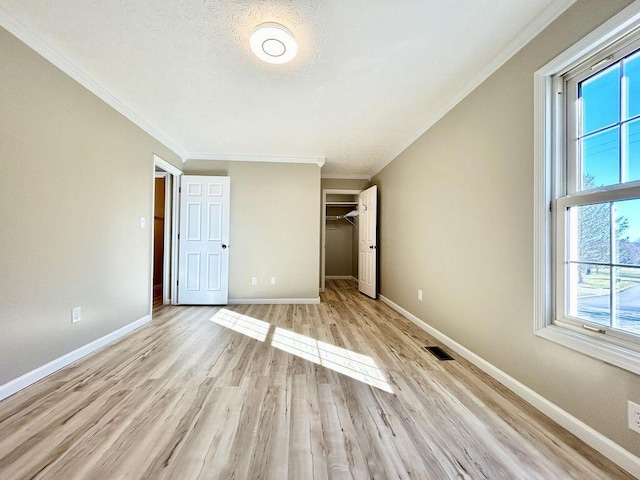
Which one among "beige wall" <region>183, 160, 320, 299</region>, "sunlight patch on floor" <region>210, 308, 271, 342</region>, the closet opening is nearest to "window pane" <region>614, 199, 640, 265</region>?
"sunlight patch on floor" <region>210, 308, 271, 342</region>

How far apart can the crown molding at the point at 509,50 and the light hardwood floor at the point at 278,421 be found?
7.70 feet

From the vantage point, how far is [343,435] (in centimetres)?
132

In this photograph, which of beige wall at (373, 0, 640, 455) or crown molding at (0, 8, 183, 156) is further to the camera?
crown molding at (0, 8, 183, 156)

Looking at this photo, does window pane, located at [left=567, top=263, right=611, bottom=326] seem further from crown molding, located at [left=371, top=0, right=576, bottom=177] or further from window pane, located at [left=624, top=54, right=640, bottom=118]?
crown molding, located at [left=371, top=0, right=576, bottom=177]

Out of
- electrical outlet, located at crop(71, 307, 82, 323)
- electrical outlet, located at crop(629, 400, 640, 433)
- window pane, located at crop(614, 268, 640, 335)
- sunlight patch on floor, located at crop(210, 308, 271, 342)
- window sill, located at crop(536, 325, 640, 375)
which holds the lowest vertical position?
sunlight patch on floor, located at crop(210, 308, 271, 342)

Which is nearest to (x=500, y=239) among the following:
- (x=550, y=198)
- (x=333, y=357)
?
(x=550, y=198)

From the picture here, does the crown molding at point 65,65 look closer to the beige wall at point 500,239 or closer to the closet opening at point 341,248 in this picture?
the beige wall at point 500,239

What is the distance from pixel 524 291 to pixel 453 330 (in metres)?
0.90

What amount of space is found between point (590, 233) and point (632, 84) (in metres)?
0.74

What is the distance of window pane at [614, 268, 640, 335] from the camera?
1184mm

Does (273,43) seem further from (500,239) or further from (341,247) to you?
(341,247)

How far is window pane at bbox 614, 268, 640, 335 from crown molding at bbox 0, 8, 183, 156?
378 centimetres

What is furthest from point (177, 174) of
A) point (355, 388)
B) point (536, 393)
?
point (536, 393)

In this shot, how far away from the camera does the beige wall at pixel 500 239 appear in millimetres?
1291
